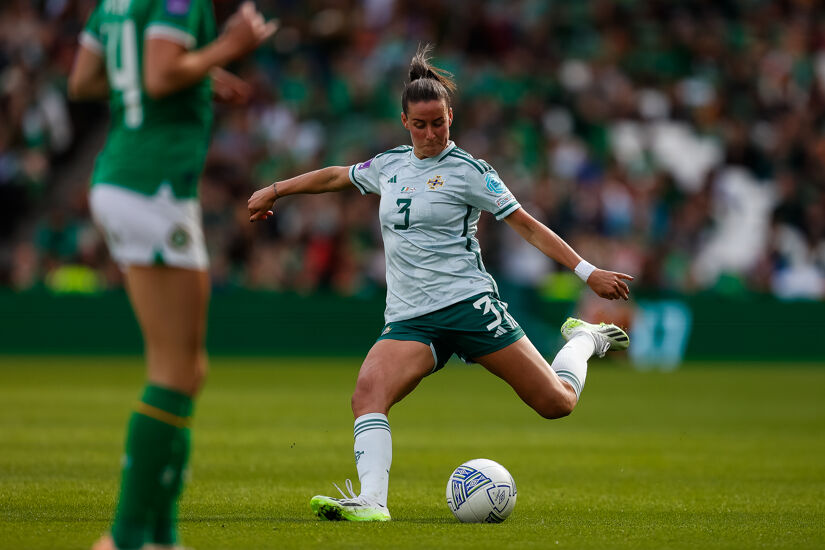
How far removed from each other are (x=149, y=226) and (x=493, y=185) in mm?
2736

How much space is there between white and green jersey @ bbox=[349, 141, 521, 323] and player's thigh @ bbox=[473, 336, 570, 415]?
0.39 meters

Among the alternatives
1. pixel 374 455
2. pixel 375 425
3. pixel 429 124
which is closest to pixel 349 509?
pixel 374 455

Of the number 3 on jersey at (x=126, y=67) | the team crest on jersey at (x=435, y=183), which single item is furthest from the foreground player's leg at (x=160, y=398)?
the team crest on jersey at (x=435, y=183)

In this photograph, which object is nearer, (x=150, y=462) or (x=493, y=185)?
(x=150, y=462)

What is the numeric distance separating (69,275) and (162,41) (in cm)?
1787

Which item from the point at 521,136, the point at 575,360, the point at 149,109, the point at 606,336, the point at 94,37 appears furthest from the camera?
the point at 521,136

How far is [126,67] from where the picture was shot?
484cm

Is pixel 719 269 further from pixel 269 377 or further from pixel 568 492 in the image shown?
pixel 568 492

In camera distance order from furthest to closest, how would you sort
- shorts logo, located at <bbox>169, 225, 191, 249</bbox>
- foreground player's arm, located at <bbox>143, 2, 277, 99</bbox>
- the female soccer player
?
the female soccer player → shorts logo, located at <bbox>169, 225, 191, 249</bbox> → foreground player's arm, located at <bbox>143, 2, 277, 99</bbox>

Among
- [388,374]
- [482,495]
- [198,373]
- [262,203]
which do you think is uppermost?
[262,203]

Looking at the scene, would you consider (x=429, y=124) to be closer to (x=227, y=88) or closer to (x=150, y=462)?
(x=227, y=88)

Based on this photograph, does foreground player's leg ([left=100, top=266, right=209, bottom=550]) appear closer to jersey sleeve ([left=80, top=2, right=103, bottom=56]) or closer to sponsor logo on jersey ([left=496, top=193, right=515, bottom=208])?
jersey sleeve ([left=80, top=2, right=103, bottom=56])

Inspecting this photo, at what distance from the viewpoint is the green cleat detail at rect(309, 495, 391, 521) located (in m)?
6.83

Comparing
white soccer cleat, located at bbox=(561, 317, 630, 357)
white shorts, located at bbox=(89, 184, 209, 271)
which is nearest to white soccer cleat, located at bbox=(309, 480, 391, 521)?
white soccer cleat, located at bbox=(561, 317, 630, 357)
